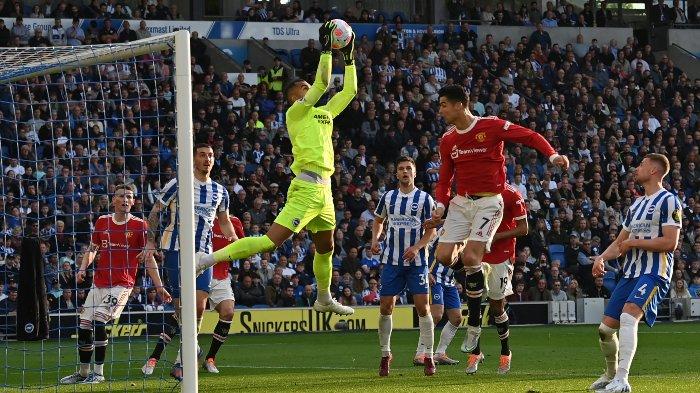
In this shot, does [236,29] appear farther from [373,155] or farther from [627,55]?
[627,55]

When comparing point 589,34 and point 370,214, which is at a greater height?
point 589,34

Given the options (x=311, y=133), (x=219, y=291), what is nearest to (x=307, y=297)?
(x=219, y=291)

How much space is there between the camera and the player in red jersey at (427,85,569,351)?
13359 mm

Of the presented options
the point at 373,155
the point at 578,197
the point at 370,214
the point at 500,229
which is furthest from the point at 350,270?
the point at 500,229

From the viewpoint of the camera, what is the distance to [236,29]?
34.3 m

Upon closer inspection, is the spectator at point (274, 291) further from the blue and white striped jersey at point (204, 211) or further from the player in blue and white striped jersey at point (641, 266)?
the player in blue and white striped jersey at point (641, 266)

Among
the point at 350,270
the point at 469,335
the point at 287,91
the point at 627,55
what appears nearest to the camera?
the point at 287,91

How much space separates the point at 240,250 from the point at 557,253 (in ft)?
63.6

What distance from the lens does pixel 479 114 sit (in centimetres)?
3347

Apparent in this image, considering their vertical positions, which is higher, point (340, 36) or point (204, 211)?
point (340, 36)

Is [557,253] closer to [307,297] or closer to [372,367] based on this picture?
[307,297]

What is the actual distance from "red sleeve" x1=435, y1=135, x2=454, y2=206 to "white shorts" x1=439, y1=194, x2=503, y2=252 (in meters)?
0.14

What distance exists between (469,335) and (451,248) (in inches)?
51.6

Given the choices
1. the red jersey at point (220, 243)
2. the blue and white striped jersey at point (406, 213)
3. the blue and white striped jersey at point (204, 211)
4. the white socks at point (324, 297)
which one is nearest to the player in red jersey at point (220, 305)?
the red jersey at point (220, 243)
